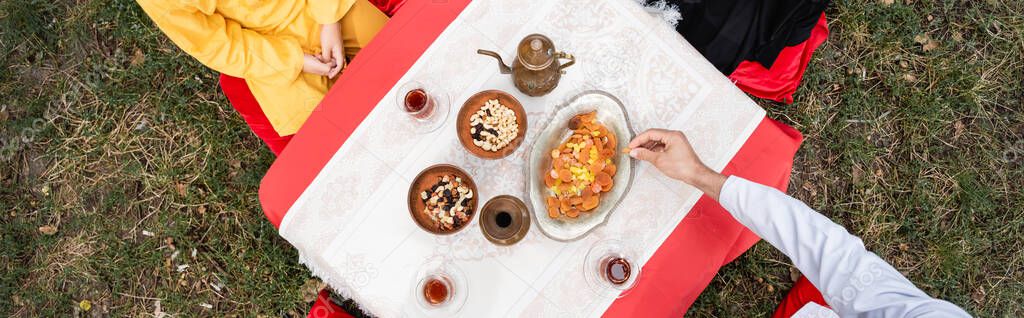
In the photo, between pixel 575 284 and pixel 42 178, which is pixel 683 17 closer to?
pixel 575 284

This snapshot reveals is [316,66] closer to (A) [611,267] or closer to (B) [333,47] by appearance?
(B) [333,47]

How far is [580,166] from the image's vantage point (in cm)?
161

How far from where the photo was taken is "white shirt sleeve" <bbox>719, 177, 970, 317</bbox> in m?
1.57

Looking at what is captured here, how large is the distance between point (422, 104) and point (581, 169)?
0.57 m

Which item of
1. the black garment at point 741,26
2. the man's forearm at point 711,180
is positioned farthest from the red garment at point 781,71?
the man's forearm at point 711,180

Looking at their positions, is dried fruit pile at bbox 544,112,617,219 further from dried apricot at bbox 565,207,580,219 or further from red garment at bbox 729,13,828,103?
red garment at bbox 729,13,828,103

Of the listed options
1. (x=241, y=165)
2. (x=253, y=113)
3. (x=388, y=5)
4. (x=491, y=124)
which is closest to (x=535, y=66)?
(x=491, y=124)

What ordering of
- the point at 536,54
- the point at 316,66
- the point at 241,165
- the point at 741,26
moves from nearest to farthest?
the point at 536,54 → the point at 316,66 → the point at 741,26 → the point at 241,165

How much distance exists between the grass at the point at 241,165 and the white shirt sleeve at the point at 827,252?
54.3 inches

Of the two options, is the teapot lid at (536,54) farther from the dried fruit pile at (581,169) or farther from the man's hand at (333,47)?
the man's hand at (333,47)

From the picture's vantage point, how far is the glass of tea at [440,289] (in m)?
1.72

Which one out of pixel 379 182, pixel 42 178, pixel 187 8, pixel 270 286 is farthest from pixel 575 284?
pixel 42 178

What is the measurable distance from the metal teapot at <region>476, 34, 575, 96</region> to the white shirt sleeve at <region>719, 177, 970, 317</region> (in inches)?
25.4

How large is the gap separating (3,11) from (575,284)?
149 inches
